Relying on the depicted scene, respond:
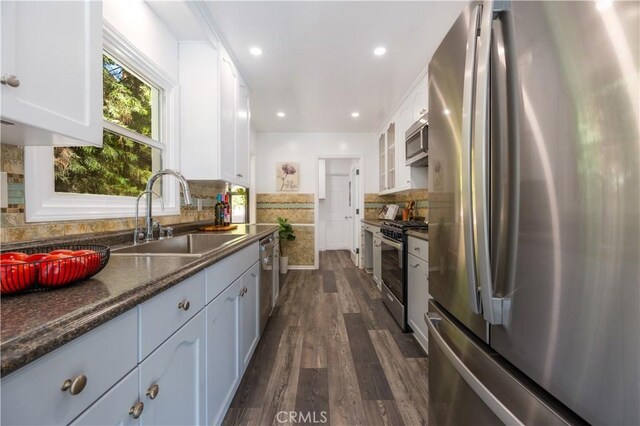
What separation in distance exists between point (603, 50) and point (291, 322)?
256cm

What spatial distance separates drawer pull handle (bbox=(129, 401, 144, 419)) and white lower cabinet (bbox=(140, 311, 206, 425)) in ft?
0.07

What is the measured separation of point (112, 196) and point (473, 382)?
186 cm

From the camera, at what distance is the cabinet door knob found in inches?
23.4

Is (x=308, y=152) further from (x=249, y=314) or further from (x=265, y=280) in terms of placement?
(x=249, y=314)

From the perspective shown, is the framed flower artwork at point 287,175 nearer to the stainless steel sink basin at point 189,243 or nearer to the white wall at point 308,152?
the white wall at point 308,152

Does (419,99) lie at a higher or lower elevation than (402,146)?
higher

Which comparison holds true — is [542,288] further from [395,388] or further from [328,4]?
[328,4]

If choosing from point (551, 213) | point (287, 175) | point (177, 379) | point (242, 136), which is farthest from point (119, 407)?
point (287, 175)

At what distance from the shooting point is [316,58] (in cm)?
240

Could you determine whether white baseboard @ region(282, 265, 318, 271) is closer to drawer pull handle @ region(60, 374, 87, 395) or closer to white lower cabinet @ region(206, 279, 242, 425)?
white lower cabinet @ region(206, 279, 242, 425)

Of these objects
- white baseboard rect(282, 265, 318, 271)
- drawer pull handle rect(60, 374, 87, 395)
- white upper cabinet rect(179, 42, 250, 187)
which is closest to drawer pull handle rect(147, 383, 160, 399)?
drawer pull handle rect(60, 374, 87, 395)

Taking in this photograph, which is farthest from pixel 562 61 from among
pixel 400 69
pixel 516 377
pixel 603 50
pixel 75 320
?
pixel 400 69

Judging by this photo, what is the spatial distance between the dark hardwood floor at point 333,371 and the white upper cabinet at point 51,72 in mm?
1506

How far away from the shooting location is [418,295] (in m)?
2.03
